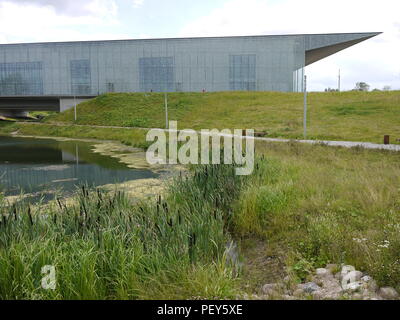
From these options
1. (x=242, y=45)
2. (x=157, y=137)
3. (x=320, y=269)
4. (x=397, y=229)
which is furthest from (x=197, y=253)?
(x=242, y=45)

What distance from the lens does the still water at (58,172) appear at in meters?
12.2

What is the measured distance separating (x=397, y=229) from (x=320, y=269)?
145 cm

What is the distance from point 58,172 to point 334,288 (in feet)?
42.7

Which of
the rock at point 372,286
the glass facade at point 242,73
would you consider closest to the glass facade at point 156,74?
the glass facade at point 242,73

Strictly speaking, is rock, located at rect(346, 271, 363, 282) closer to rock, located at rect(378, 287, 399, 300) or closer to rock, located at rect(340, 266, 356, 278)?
rock, located at rect(340, 266, 356, 278)

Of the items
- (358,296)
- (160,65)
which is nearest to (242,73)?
(160,65)

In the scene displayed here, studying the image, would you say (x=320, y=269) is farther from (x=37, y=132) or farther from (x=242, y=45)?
(x=242, y=45)

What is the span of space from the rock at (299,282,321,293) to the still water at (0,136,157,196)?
6.49 meters

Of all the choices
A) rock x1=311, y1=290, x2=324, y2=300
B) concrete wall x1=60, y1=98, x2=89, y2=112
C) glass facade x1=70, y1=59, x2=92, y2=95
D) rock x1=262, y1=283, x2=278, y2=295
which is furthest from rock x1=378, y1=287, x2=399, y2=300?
glass facade x1=70, y1=59, x2=92, y2=95

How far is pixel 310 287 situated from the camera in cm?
473

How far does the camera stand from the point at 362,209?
734 centimetres

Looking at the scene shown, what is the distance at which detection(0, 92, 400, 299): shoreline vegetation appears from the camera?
4461mm

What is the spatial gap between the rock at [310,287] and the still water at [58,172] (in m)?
6.49

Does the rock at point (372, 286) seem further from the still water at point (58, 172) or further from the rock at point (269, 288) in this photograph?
the still water at point (58, 172)
